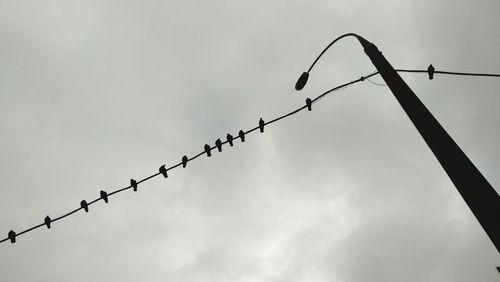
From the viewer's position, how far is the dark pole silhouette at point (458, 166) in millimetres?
3123

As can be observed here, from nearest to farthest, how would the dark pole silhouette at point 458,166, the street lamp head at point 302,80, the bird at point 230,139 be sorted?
the dark pole silhouette at point 458,166 < the street lamp head at point 302,80 < the bird at point 230,139

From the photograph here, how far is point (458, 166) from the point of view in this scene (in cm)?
345

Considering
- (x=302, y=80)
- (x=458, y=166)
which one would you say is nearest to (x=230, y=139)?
(x=302, y=80)

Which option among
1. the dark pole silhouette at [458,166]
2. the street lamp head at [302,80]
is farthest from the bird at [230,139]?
the dark pole silhouette at [458,166]

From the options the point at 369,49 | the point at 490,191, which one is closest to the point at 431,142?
the point at 490,191

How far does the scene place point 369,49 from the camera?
5.23m

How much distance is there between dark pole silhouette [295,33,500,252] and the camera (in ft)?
10.2

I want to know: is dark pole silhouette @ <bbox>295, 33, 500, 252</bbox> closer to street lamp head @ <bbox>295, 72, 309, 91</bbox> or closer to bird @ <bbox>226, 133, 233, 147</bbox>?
street lamp head @ <bbox>295, 72, 309, 91</bbox>

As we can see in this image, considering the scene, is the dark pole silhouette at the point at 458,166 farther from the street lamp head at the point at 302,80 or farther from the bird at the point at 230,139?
the bird at the point at 230,139

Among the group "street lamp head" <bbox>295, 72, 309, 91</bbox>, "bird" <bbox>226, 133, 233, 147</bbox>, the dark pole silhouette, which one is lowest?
the dark pole silhouette

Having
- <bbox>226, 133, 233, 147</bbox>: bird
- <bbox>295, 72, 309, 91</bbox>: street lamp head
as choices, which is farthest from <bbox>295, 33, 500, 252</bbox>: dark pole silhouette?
<bbox>226, 133, 233, 147</bbox>: bird

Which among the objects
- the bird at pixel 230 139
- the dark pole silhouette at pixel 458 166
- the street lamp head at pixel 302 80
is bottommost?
the dark pole silhouette at pixel 458 166

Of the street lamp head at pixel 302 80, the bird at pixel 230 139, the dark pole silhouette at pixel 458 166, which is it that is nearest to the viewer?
the dark pole silhouette at pixel 458 166

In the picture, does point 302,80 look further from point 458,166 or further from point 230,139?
point 458,166
